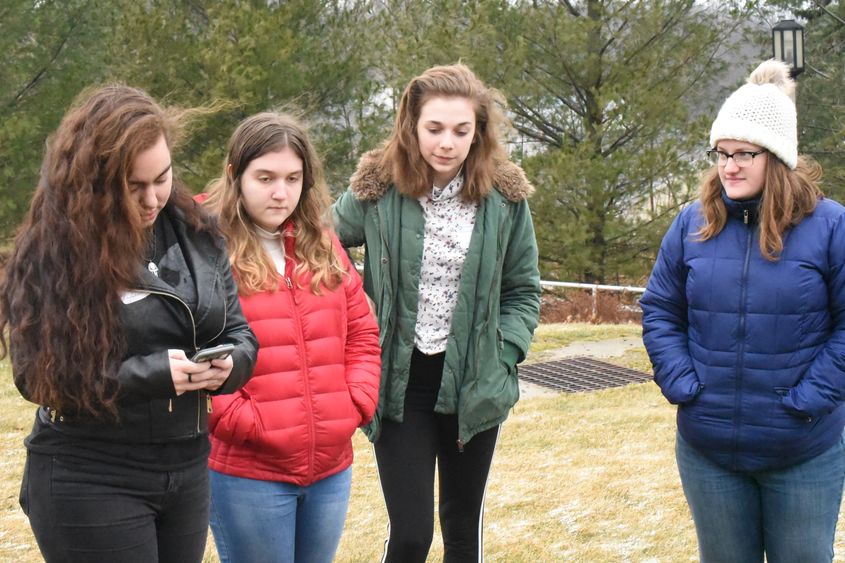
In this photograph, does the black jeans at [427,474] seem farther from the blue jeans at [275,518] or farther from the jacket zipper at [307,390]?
the jacket zipper at [307,390]

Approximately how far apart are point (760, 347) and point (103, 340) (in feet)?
5.72

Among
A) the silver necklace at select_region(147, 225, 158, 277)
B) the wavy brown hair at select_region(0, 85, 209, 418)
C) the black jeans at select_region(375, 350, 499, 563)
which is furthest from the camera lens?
the black jeans at select_region(375, 350, 499, 563)

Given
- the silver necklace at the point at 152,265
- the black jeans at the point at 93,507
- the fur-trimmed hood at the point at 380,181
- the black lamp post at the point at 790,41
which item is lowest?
the black jeans at the point at 93,507

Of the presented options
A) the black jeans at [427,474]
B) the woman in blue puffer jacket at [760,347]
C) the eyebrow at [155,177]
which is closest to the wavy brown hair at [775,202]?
the woman in blue puffer jacket at [760,347]

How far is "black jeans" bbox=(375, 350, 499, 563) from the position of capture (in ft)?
10.0

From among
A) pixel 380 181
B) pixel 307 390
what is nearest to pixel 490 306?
pixel 380 181

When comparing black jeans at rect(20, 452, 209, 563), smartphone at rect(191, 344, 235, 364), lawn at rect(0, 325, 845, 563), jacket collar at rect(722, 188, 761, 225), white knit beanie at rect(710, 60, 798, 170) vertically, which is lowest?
lawn at rect(0, 325, 845, 563)

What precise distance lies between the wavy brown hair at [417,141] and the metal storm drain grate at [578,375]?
4990 mm

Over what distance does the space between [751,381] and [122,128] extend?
180 centimetres

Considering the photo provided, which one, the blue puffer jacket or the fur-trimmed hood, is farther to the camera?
the fur-trimmed hood

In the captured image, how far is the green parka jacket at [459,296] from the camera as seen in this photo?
3.07 metres

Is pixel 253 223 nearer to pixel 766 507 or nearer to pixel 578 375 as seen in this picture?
pixel 766 507

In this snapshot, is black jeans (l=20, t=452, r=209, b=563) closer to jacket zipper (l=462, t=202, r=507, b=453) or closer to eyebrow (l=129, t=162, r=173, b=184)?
eyebrow (l=129, t=162, r=173, b=184)

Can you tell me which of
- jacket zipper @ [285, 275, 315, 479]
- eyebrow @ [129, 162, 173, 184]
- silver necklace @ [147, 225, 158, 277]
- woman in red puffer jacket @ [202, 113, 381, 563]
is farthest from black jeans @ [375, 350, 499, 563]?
eyebrow @ [129, 162, 173, 184]
